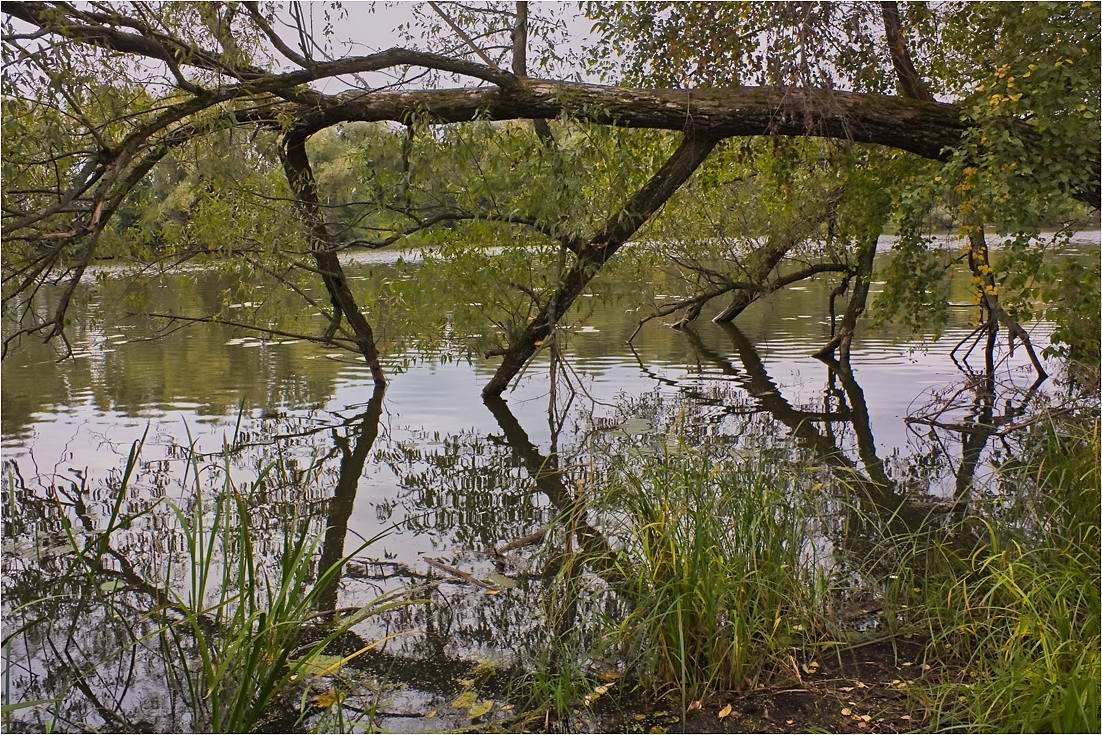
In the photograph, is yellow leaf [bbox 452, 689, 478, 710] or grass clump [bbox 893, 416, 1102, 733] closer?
grass clump [bbox 893, 416, 1102, 733]

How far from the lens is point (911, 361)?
1179cm

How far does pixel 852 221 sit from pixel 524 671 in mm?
7302

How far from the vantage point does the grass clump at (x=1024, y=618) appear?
115 inches

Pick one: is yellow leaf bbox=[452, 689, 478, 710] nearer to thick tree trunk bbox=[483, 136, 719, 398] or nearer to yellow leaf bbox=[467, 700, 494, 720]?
yellow leaf bbox=[467, 700, 494, 720]

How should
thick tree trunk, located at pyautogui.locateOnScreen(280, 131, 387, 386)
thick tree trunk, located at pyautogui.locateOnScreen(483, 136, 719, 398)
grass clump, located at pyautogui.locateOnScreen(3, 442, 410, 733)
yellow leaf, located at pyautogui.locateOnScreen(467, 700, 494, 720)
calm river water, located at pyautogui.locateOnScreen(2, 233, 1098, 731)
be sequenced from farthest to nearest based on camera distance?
thick tree trunk, located at pyautogui.locateOnScreen(280, 131, 387, 386)
thick tree trunk, located at pyautogui.locateOnScreen(483, 136, 719, 398)
calm river water, located at pyautogui.locateOnScreen(2, 233, 1098, 731)
yellow leaf, located at pyautogui.locateOnScreen(467, 700, 494, 720)
grass clump, located at pyautogui.locateOnScreen(3, 442, 410, 733)

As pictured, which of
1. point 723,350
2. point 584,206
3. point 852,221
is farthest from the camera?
point 723,350

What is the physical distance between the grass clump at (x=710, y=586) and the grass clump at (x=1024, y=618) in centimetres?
49

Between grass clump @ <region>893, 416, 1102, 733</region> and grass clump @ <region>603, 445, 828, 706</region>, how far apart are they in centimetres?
49

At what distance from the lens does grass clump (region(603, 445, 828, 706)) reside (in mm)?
3646

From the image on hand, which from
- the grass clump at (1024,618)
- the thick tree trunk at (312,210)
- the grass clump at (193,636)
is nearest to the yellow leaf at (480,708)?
the grass clump at (193,636)

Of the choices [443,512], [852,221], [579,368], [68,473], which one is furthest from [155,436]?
[852,221]

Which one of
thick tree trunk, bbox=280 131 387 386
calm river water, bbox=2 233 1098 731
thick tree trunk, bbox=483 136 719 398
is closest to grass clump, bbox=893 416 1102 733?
calm river water, bbox=2 233 1098 731

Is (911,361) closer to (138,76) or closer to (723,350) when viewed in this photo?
(723,350)

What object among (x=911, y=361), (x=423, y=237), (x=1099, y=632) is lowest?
(x=1099, y=632)
